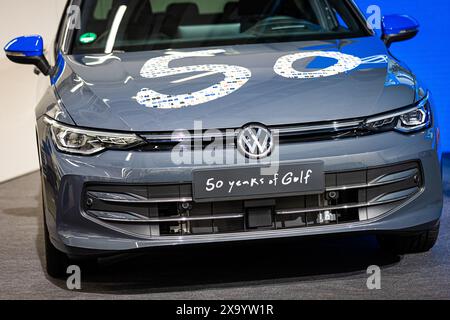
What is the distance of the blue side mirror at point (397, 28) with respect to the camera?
5395 mm

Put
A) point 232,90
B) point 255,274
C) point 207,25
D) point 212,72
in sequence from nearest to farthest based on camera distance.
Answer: point 232,90 < point 212,72 < point 255,274 < point 207,25

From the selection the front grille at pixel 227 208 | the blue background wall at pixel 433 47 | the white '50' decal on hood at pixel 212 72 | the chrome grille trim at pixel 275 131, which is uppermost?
the white '50' decal on hood at pixel 212 72

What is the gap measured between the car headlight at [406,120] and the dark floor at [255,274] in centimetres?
54

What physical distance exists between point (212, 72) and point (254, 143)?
0.57 metres

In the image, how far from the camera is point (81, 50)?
5230 mm

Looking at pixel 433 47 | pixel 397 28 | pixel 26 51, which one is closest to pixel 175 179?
pixel 26 51

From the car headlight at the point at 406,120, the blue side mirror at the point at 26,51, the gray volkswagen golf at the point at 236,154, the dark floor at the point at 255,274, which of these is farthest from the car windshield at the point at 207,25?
the dark floor at the point at 255,274

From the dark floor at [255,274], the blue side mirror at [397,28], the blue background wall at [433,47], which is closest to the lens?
the dark floor at [255,274]

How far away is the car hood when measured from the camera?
13.9 ft

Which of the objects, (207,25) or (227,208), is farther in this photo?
(207,25)

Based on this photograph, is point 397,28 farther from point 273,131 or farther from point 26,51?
point 26,51

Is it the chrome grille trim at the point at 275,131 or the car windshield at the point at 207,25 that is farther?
the car windshield at the point at 207,25

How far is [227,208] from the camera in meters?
4.23

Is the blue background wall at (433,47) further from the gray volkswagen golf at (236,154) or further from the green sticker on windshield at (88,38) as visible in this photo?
the gray volkswagen golf at (236,154)
